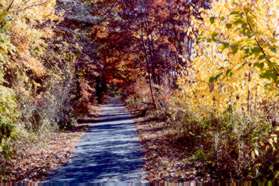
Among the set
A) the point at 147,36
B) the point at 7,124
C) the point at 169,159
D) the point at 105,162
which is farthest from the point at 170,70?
the point at 7,124

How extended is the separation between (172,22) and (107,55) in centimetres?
1094

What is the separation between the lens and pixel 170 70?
23.0 metres

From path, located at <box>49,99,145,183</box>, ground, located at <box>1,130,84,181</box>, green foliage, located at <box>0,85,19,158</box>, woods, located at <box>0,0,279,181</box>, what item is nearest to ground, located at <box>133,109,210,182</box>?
woods, located at <box>0,0,279,181</box>

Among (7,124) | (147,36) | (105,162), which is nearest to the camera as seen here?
(105,162)

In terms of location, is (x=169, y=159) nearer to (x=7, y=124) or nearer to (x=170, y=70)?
(x=7, y=124)

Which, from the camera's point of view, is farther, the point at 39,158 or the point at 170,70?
the point at 170,70

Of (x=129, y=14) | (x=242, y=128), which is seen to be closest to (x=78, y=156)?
(x=242, y=128)

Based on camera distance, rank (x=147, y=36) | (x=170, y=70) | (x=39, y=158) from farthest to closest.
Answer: (x=147, y=36) < (x=170, y=70) < (x=39, y=158)

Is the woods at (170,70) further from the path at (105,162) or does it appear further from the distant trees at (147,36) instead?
the path at (105,162)

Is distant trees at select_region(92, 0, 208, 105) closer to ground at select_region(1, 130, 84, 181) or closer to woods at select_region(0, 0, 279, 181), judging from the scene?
woods at select_region(0, 0, 279, 181)

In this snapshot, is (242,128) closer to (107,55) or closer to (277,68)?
(277,68)

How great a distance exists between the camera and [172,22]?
846 inches

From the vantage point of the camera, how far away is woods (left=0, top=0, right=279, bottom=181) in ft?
18.8

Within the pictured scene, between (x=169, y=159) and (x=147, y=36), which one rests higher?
(x=147, y=36)
